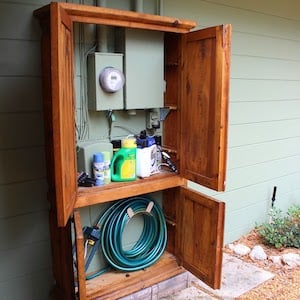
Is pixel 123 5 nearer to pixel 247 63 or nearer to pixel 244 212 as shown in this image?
pixel 247 63

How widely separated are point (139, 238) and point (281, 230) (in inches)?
61.9

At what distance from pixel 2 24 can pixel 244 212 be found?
2663 mm

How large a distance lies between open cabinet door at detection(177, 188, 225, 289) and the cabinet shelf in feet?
0.49

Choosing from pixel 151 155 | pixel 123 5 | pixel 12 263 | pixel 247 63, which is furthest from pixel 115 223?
pixel 247 63

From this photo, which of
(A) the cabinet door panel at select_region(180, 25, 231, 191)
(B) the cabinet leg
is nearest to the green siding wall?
(A) the cabinet door panel at select_region(180, 25, 231, 191)

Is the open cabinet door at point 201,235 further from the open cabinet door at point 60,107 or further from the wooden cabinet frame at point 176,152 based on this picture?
the open cabinet door at point 60,107

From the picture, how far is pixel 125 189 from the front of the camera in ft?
7.00

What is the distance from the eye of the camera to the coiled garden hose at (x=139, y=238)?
2.34 m

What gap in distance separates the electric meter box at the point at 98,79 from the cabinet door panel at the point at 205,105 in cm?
46

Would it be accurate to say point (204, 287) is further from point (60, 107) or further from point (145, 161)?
point (60, 107)

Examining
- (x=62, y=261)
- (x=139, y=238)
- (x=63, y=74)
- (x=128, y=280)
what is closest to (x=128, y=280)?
(x=128, y=280)

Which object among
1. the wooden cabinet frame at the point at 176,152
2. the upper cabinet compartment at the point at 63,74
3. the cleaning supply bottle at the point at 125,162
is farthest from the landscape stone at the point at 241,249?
the upper cabinet compartment at the point at 63,74

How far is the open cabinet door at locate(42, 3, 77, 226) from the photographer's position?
139 centimetres

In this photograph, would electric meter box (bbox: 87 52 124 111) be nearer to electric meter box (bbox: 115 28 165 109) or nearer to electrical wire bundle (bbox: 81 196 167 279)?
electric meter box (bbox: 115 28 165 109)
